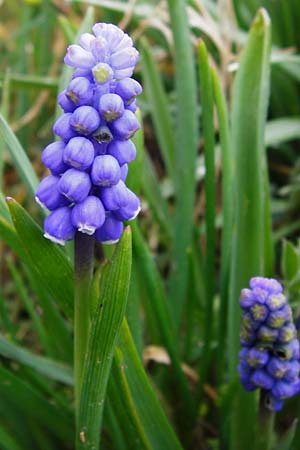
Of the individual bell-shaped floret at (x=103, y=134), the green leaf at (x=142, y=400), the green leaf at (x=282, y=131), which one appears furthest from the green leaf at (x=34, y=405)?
the green leaf at (x=282, y=131)

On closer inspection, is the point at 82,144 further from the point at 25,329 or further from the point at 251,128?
the point at 25,329

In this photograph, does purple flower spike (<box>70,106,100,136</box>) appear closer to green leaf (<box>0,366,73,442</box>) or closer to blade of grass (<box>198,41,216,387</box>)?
blade of grass (<box>198,41,216,387</box>)

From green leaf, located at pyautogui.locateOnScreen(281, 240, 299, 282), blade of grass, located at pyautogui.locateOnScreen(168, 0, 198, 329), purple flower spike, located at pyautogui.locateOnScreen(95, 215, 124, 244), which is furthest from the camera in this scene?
blade of grass, located at pyautogui.locateOnScreen(168, 0, 198, 329)

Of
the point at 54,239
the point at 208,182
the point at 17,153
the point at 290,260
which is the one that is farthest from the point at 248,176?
the point at 54,239

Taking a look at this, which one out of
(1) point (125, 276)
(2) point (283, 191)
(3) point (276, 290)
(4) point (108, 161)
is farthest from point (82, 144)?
(2) point (283, 191)

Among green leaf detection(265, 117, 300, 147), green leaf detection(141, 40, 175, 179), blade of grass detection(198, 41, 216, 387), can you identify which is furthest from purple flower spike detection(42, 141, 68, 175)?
green leaf detection(265, 117, 300, 147)

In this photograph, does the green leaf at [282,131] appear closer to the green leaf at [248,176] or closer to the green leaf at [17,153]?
the green leaf at [248,176]

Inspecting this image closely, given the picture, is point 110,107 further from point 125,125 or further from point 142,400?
point 142,400
